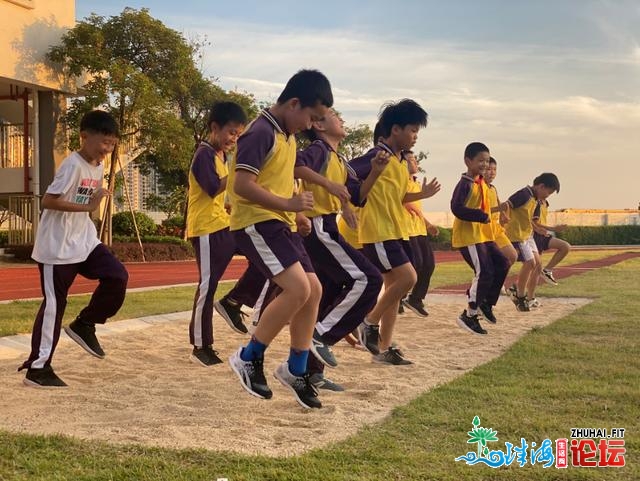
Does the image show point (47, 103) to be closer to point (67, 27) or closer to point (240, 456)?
point (67, 27)

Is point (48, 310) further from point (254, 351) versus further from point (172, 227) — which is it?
point (172, 227)

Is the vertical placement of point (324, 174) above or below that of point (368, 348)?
above

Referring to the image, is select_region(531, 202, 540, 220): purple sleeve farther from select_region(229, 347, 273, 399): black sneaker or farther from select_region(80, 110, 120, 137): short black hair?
select_region(229, 347, 273, 399): black sneaker

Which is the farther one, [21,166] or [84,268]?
[21,166]

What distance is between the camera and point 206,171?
6.24 metres

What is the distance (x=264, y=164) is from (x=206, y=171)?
182 centimetres

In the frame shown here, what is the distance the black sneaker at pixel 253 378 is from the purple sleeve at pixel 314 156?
5.26ft

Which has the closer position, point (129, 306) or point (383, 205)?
point (383, 205)

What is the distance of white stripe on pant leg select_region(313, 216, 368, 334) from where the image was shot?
213 inches

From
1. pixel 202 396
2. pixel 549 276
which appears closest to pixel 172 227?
pixel 549 276

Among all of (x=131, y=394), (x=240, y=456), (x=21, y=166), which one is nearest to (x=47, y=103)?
(x=21, y=166)

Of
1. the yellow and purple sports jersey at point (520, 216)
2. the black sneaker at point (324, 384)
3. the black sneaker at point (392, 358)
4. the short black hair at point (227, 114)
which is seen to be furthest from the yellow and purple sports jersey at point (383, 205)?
the yellow and purple sports jersey at point (520, 216)

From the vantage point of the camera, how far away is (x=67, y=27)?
26.8 meters

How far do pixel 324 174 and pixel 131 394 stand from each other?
2068 millimetres
